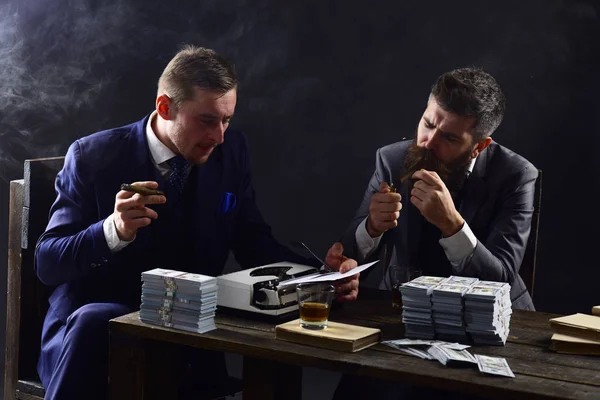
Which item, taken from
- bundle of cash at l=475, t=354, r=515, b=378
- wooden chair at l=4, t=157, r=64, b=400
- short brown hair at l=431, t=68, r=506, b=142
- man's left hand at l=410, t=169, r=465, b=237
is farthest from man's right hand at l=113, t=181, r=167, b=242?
short brown hair at l=431, t=68, r=506, b=142

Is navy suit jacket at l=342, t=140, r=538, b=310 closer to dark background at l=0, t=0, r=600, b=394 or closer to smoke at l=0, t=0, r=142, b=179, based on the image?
dark background at l=0, t=0, r=600, b=394

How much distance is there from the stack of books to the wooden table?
0.03m

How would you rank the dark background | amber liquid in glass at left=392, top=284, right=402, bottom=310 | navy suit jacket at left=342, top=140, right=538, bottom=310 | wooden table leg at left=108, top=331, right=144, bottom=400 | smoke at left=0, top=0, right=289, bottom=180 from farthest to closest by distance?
smoke at left=0, top=0, right=289, bottom=180 → the dark background → navy suit jacket at left=342, top=140, right=538, bottom=310 → amber liquid in glass at left=392, top=284, right=402, bottom=310 → wooden table leg at left=108, top=331, right=144, bottom=400

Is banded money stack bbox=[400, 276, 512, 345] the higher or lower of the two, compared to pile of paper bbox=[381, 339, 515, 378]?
higher

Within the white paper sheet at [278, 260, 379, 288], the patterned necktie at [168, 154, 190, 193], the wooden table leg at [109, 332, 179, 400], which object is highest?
A: the patterned necktie at [168, 154, 190, 193]

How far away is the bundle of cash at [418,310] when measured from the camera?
237 centimetres

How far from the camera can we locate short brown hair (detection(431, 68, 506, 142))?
3.50 metres

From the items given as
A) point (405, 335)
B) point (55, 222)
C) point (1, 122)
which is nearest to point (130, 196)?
point (55, 222)

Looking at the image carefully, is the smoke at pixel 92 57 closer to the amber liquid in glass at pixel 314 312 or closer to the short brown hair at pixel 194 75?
the short brown hair at pixel 194 75

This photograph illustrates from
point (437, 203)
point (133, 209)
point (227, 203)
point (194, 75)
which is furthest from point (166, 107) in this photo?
point (437, 203)

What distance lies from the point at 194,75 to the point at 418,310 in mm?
1263

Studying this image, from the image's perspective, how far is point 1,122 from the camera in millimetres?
4707

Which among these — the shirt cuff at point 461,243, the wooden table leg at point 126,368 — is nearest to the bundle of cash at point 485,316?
the shirt cuff at point 461,243

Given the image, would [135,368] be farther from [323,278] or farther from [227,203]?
[227,203]
